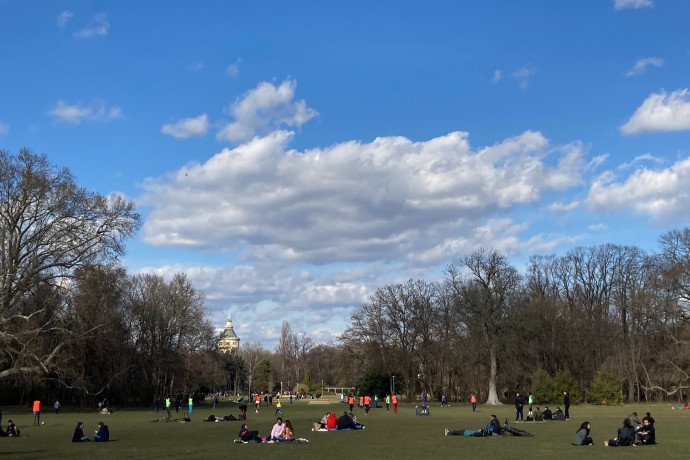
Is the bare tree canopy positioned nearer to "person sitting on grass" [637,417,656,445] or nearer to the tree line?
the tree line

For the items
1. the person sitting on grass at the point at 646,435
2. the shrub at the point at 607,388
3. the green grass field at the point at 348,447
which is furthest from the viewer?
the shrub at the point at 607,388

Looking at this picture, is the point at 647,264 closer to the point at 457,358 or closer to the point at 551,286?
the point at 551,286

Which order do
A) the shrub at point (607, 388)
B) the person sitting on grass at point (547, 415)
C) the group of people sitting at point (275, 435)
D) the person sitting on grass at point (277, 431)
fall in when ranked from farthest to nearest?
the shrub at point (607, 388) < the person sitting on grass at point (547, 415) < the person sitting on grass at point (277, 431) < the group of people sitting at point (275, 435)

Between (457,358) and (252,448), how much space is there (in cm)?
5988

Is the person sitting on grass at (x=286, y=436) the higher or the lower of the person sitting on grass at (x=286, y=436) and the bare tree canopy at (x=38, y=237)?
the lower

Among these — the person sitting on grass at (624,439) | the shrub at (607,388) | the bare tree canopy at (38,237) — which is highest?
the bare tree canopy at (38,237)

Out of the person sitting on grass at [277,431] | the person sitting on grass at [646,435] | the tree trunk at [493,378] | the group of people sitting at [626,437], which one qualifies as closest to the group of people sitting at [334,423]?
the person sitting on grass at [277,431]

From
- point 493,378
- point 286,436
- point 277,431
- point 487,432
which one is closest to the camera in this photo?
point 286,436

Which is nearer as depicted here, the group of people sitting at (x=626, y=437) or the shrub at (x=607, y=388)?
the group of people sitting at (x=626, y=437)

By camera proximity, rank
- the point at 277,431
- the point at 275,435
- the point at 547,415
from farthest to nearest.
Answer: the point at 547,415, the point at 277,431, the point at 275,435

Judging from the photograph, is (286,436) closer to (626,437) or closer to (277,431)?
(277,431)

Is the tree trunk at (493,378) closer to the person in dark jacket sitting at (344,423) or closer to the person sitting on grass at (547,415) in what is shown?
the person sitting on grass at (547,415)

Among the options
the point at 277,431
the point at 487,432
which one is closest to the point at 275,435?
the point at 277,431

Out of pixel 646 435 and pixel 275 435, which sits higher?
pixel 646 435
